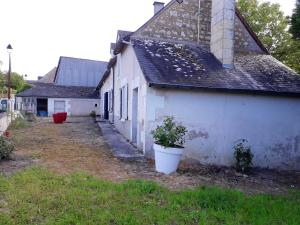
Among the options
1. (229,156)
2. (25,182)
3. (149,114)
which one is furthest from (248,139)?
(25,182)

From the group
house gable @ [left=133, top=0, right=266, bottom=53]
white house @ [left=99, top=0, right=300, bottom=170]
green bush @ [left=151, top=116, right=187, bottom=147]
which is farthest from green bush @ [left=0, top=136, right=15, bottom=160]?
house gable @ [left=133, top=0, right=266, bottom=53]

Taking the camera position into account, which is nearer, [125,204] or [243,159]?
[125,204]

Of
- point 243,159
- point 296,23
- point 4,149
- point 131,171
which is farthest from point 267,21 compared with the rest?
point 4,149

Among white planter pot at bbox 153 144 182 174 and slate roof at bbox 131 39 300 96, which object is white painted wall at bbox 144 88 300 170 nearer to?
slate roof at bbox 131 39 300 96

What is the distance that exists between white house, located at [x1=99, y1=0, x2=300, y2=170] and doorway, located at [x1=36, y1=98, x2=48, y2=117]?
2393cm

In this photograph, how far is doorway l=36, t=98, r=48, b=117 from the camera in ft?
Result: 109

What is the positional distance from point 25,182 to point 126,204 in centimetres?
212

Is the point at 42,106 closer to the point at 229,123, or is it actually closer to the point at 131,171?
the point at 229,123

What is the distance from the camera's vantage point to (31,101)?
3316 centimetres

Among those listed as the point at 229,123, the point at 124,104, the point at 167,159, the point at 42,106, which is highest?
the point at 124,104

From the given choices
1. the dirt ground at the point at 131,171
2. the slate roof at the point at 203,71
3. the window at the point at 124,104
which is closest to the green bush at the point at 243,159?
the dirt ground at the point at 131,171

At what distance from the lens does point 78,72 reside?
4016 centimetres

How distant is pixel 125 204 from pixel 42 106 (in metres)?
31.2

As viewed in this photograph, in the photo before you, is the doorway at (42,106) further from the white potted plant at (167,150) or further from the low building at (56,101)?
the white potted plant at (167,150)
